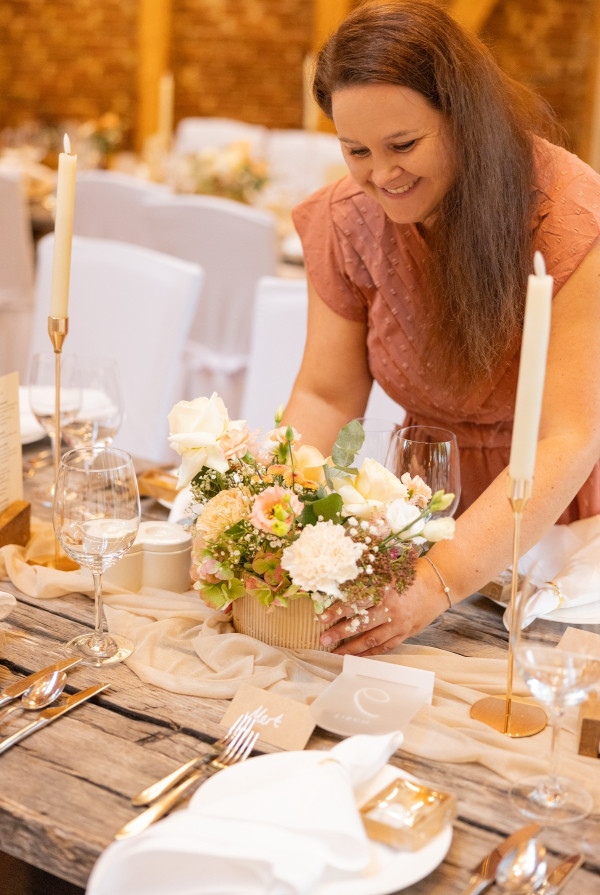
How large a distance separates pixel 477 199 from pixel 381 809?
85 centimetres

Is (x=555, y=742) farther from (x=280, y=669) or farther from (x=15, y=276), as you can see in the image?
(x=15, y=276)

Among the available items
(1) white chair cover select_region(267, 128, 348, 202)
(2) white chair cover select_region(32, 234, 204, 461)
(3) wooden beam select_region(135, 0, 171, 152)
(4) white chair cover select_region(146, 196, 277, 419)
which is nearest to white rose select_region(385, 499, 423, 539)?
(2) white chair cover select_region(32, 234, 204, 461)

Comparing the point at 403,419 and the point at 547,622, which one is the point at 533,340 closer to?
the point at 547,622

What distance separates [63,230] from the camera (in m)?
1.36

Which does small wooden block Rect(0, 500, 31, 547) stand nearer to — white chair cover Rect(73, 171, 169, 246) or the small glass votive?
the small glass votive

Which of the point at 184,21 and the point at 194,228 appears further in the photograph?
the point at 184,21

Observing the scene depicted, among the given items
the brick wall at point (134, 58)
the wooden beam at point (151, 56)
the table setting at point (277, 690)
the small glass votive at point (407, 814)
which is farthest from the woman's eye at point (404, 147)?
the wooden beam at point (151, 56)

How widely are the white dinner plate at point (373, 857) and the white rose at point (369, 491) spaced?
0.28m

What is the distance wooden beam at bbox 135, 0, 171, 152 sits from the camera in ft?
21.4

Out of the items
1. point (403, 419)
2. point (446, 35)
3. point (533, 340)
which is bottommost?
point (403, 419)

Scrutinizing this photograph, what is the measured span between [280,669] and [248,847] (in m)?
0.36

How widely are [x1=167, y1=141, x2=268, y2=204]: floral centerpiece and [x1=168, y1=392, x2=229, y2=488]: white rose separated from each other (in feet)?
11.1

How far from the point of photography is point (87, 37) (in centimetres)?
673

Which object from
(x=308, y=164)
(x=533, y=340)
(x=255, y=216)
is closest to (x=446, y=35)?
(x=533, y=340)
